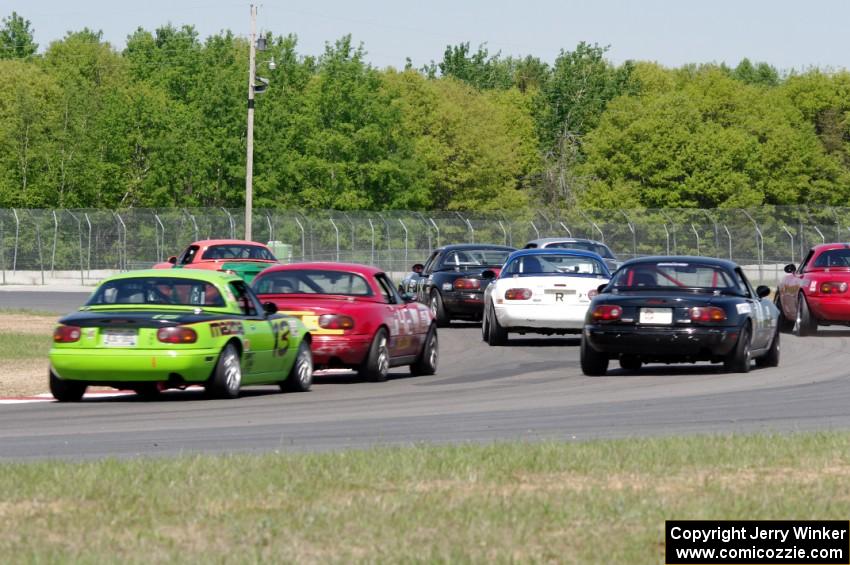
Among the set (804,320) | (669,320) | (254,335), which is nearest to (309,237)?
(804,320)

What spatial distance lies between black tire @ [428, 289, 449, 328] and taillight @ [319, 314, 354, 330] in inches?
484

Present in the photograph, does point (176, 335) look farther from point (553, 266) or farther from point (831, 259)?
point (831, 259)

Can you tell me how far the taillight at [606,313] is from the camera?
19297mm

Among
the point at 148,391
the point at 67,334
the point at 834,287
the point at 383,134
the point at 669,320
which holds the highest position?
the point at 383,134

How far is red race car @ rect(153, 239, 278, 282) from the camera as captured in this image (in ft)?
111

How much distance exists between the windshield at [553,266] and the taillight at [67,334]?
35.7 ft

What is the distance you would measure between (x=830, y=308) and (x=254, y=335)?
13.5m

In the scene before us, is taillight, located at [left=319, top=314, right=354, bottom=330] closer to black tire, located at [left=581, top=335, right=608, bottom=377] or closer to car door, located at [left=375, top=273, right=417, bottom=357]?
car door, located at [left=375, top=273, right=417, bottom=357]

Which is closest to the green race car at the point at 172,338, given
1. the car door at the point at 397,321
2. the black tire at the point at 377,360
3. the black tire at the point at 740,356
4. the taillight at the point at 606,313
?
the black tire at the point at 377,360

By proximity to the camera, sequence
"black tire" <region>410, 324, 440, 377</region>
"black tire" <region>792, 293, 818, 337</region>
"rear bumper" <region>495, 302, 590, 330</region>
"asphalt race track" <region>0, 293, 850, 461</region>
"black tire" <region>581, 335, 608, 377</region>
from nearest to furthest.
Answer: "asphalt race track" <region>0, 293, 850, 461</region> < "black tire" <region>581, 335, 608, 377</region> < "black tire" <region>410, 324, 440, 377</region> < "rear bumper" <region>495, 302, 590, 330</region> < "black tire" <region>792, 293, 818, 337</region>

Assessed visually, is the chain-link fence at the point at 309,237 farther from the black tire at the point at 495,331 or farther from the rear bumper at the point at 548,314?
the rear bumper at the point at 548,314

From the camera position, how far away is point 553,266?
27.5 metres

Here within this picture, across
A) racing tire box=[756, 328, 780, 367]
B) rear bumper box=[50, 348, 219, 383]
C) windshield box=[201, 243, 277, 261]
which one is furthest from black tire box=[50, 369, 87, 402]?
windshield box=[201, 243, 277, 261]

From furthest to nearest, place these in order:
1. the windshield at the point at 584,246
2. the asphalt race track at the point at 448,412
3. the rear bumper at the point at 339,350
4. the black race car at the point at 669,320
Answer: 1. the windshield at the point at 584,246
2. the black race car at the point at 669,320
3. the rear bumper at the point at 339,350
4. the asphalt race track at the point at 448,412
